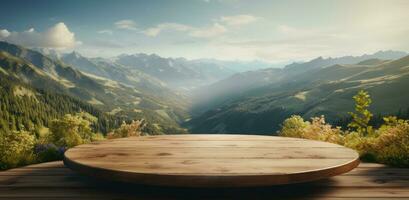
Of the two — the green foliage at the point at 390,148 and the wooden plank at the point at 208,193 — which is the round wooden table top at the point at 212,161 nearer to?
the wooden plank at the point at 208,193

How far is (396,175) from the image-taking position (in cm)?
584

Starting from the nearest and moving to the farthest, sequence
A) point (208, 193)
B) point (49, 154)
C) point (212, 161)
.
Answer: point (208, 193) → point (212, 161) → point (49, 154)

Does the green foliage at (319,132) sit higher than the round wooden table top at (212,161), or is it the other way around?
the round wooden table top at (212,161)

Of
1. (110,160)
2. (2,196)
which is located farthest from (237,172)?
(2,196)

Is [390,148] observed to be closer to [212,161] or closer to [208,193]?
[212,161]

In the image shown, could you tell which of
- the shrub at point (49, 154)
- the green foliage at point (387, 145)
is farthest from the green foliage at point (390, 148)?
the shrub at point (49, 154)

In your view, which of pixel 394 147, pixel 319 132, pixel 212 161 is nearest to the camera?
pixel 212 161

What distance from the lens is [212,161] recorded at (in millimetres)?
4867

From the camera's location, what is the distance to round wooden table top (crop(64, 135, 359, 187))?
13.4 feet

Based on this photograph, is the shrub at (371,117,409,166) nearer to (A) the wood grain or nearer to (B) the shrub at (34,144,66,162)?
(A) the wood grain

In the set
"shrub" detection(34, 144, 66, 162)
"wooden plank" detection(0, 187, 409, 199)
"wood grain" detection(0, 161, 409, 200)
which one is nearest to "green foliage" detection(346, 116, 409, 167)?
"wood grain" detection(0, 161, 409, 200)

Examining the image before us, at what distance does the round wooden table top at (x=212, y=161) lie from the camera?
410cm

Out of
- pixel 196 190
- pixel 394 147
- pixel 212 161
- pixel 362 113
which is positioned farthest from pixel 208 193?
pixel 362 113

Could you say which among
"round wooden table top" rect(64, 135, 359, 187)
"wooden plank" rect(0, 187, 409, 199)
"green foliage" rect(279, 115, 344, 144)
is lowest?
"green foliage" rect(279, 115, 344, 144)
